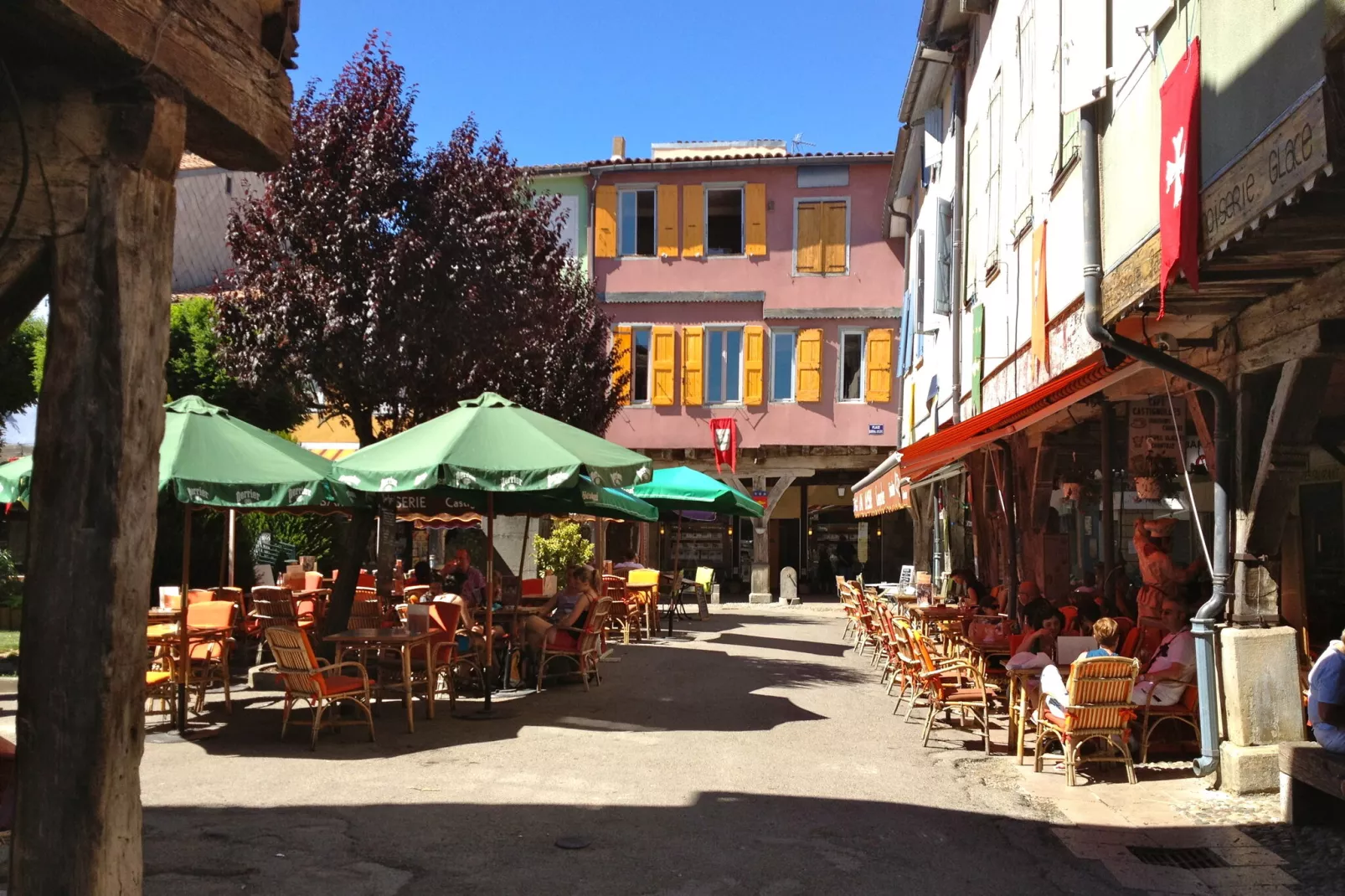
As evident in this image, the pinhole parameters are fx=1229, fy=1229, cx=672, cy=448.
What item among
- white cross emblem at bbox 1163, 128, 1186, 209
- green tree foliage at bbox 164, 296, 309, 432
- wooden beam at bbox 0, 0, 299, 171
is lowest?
wooden beam at bbox 0, 0, 299, 171

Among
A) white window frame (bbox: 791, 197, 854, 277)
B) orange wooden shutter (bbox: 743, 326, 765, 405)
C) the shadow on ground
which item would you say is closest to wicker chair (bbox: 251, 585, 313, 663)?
the shadow on ground

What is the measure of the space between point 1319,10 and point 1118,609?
6.46m

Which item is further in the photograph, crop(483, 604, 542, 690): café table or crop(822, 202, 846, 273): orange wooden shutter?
crop(822, 202, 846, 273): orange wooden shutter

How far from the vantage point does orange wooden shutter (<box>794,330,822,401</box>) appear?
1019 inches

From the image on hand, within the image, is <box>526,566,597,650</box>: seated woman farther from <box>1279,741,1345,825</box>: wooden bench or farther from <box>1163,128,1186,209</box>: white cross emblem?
<box>1163,128,1186,209</box>: white cross emblem

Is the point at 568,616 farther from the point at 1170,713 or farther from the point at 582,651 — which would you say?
the point at 1170,713

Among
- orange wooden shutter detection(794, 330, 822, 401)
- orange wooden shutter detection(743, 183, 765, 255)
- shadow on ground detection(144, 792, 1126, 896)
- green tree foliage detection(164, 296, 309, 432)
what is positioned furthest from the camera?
orange wooden shutter detection(743, 183, 765, 255)

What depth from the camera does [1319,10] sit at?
4.79 metres

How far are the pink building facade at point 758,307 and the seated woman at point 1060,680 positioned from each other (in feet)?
58.2

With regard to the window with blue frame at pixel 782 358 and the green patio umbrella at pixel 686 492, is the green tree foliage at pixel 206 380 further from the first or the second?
the window with blue frame at pixel 782 358

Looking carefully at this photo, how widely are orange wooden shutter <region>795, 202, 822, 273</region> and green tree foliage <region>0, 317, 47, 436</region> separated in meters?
14.6

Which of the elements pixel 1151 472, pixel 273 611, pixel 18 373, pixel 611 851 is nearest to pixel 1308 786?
pixel 611 851

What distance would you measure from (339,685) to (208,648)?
2.00 metres

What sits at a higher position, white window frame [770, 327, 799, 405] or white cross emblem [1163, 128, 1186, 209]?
white window frame [770, 327, 799, 405]
